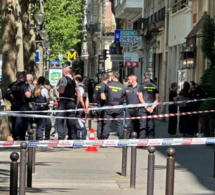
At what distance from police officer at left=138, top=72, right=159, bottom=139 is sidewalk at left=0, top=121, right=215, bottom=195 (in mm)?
768

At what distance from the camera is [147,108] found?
64.3 feet

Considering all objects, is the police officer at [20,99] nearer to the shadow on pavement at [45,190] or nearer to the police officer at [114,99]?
the police officer at [114,99]

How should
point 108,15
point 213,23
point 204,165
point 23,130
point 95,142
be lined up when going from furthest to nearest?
point 108,15
point 213,23
point 23,130
point 204,165
point 95,142

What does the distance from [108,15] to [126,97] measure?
199 feet

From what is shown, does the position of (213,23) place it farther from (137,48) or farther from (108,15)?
(108,15)

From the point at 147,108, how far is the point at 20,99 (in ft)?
10.5

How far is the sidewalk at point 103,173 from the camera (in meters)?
11.8

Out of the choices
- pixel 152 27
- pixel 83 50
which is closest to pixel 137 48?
pixel 152 27

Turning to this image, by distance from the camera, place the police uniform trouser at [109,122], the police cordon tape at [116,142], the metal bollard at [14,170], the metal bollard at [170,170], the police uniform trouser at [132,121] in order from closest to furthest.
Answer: the metal bollard at [170,170] < the metal bollard at [14,170] < the police cordon tape at [116,142] < the police uniform trouser at [109,122] < the police uniform trouser at [132,121]

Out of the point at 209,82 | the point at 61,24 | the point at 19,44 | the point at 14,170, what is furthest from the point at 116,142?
the point at 61,24

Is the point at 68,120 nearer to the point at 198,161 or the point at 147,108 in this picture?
the point at 147,108

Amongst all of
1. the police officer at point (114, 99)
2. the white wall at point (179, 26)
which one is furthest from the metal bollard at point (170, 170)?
the white wall at point (179, 26)

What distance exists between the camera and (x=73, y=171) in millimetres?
14125

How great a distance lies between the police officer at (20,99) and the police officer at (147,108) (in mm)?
2903
